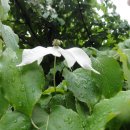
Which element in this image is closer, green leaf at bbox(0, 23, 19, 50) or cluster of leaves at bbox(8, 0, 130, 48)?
green leaf at bbox(0, 23, 19, 50)

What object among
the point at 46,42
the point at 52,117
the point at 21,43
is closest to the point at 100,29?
the point at 46,42

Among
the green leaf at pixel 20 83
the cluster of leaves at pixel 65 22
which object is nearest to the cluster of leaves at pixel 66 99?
the green leaf at pixel 20 83

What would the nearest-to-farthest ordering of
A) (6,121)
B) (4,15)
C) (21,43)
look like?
(6,121)
(4,15)
(21,43)

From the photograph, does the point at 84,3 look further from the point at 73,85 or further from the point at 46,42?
the point at 73,85

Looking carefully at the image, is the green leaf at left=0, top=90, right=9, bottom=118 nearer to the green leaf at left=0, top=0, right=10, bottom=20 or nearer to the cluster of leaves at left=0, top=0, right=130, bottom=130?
the cluster of leaves at left=0, top=0, right=130, bottom=130

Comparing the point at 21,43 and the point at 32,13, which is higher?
the point at 32,13

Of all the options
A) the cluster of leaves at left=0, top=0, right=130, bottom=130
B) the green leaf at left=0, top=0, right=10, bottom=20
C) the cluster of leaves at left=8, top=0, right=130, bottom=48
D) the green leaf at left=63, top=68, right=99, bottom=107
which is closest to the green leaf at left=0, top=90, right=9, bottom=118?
the cluster of leaves at left=0, top=0, right=130, bottom=130
